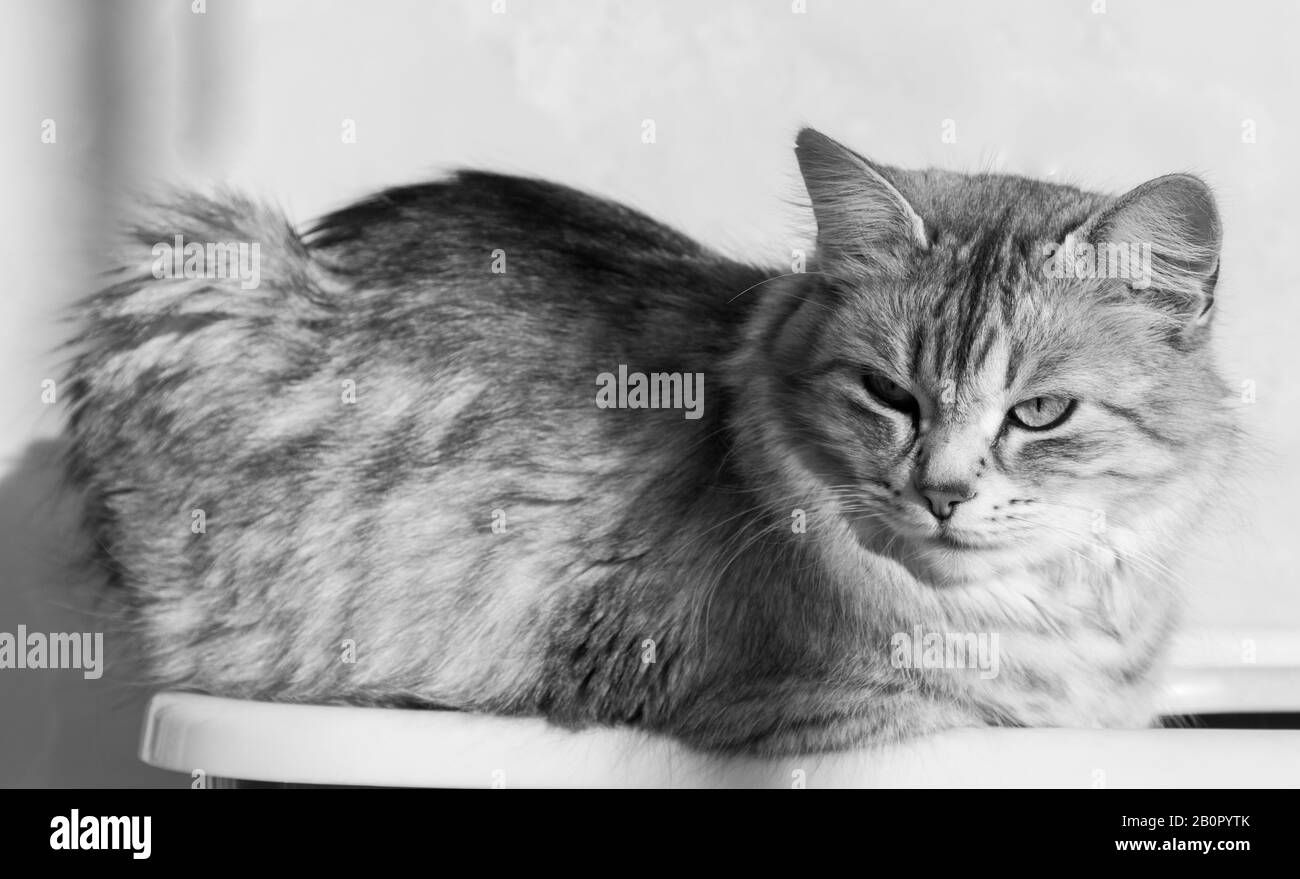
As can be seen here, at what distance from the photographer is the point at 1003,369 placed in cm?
171

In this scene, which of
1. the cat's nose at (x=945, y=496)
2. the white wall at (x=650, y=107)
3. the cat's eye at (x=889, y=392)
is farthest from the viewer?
the white wall at (x=650, y=107)

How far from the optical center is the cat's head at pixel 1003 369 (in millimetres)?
1687

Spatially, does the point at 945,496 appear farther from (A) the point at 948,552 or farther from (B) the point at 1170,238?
(B) the point at 1170,238

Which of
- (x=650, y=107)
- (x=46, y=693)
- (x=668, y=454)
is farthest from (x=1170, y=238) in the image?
(x=46, y=693)

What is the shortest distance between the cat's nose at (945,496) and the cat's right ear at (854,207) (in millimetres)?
345

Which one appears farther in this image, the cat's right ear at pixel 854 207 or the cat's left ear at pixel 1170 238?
the cat's right ear at pixel 854 207

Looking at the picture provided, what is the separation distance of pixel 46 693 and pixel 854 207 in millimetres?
2464

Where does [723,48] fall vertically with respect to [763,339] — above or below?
above

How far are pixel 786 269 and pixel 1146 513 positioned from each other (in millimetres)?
656

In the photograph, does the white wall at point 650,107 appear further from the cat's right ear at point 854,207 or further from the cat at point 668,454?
the cat's right ear at point 854,207

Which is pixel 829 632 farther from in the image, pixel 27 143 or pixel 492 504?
pixel 27 143

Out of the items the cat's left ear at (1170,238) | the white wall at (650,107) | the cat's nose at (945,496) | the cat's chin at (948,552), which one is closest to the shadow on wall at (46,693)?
the white wall at (650,107)
